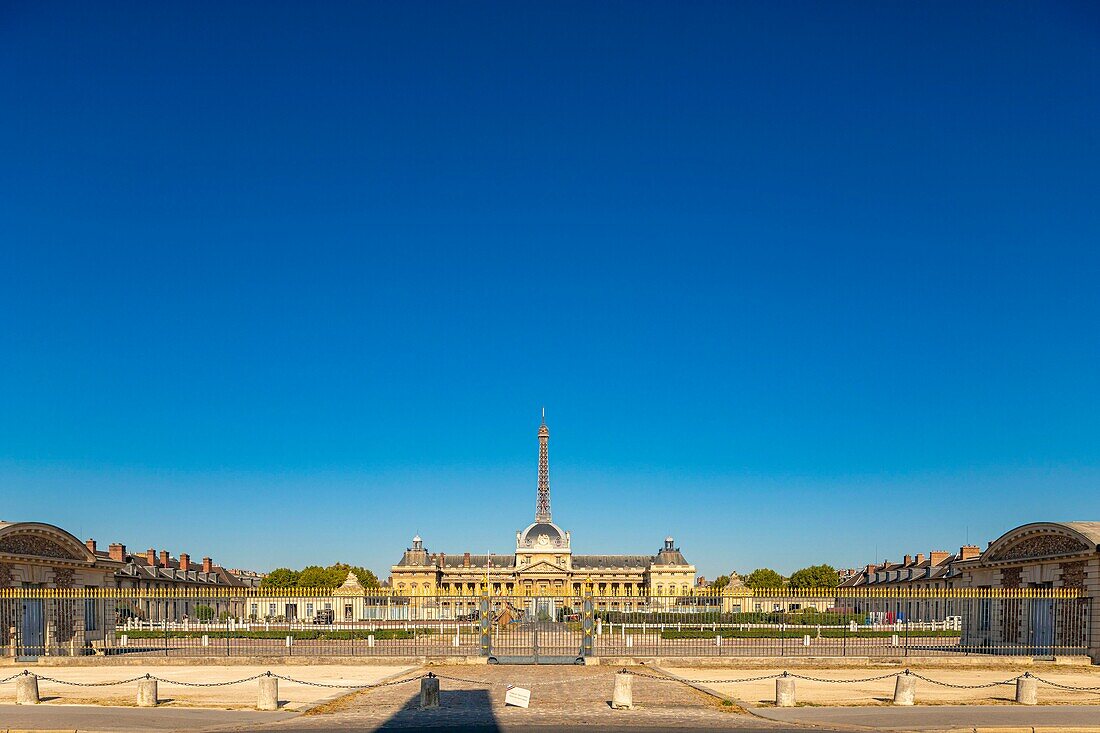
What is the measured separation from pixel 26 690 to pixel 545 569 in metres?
136

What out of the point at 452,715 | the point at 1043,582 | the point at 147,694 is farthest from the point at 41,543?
the point at 1043,582

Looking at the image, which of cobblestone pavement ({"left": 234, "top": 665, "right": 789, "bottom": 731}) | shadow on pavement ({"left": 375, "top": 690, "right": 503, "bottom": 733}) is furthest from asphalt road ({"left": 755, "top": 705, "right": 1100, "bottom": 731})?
shadow on pavement ({"left": 375, "top": 690, "right": 503, "bottom": 733})

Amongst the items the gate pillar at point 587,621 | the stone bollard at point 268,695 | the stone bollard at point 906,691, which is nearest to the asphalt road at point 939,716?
the stone bollard at point 906,691

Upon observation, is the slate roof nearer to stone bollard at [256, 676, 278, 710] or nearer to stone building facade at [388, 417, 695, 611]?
stone building facade at [388, 417, 695, 611]

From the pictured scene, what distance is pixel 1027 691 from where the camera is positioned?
24203 mm

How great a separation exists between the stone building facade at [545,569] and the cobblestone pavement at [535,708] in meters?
125

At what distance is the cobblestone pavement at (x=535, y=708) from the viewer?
20516mm

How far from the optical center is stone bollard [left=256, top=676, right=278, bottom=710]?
23125 mm

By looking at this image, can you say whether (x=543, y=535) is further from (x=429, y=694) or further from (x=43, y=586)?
(x=429, y=694)

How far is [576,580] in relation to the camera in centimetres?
16112

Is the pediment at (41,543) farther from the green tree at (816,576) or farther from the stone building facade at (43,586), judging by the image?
the green tree at (816,576)

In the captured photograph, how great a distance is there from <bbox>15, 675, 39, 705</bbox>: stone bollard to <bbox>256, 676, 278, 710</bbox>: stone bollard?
5.46m

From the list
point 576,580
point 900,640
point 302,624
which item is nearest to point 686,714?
point 900,640

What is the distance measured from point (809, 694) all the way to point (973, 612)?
18.9 m
